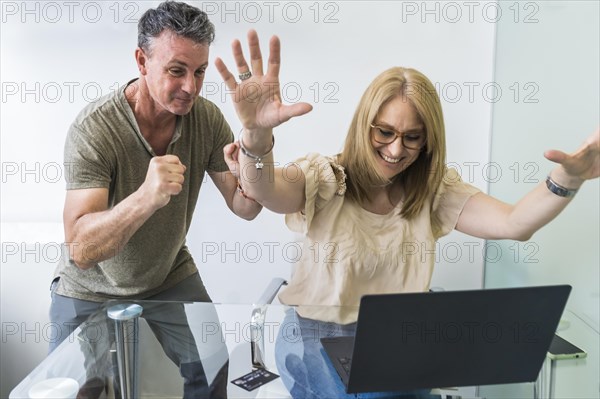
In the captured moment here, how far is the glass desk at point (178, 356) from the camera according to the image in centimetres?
132

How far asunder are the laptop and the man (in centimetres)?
89

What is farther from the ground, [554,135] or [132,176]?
[554,135]

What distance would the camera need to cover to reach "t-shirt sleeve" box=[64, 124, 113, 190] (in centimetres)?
187

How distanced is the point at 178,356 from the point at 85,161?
2.39ft

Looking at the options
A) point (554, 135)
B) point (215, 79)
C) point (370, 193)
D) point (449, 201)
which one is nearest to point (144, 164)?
point (370, 193)

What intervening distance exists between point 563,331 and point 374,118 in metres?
0.75

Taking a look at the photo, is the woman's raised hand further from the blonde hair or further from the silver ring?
the blonde hair

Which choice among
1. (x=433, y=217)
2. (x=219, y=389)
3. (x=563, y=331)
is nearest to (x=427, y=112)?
(x=433, y=217)

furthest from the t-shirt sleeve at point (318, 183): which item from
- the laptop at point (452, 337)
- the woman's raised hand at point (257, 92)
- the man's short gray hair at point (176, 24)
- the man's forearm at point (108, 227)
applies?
the laptop at point (452, 337)

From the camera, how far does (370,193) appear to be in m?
1.96

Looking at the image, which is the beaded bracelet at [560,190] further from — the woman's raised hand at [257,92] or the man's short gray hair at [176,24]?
the man's short gray hair at [176,24]

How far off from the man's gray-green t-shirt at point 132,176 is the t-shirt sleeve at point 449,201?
75 cm

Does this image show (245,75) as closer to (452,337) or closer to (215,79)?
(452,337)

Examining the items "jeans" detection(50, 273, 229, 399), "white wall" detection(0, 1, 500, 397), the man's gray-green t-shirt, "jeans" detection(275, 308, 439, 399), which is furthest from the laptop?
"white wall" detection(0, 1, 500, 397)
